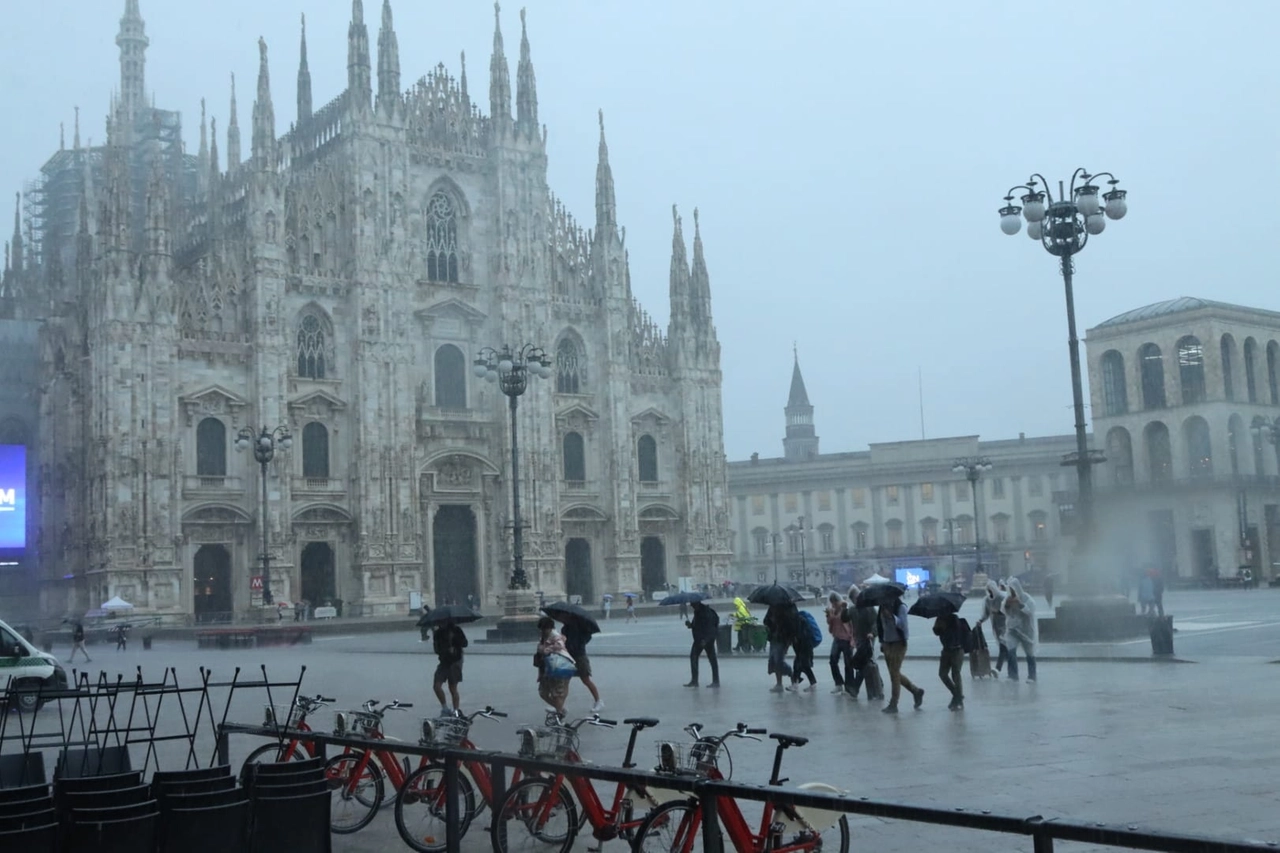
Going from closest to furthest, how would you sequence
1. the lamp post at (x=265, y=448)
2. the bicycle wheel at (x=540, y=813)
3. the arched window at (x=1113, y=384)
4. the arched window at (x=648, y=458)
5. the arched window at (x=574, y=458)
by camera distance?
the bicycle wheel at (x=540, y=813)
the lamp post at (x=265, y=448)
the arched window at (x=574, y=458)
the arched window at (x=648, y=458)
the arched window at (x=1113, y=384)

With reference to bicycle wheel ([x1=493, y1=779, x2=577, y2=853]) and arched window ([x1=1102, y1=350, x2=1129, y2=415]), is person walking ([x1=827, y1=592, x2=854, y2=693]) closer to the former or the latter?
bicycle wheel ([x1=493, y1=779, x2=577, y2=853])

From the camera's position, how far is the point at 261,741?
559 inches

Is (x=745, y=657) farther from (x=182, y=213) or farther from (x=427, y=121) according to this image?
(x=182, y=213)

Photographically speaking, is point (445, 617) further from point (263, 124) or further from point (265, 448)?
point (263, 124)

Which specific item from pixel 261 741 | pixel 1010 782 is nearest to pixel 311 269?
pixel 261 741

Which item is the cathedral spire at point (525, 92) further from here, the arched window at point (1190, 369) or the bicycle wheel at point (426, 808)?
the bicycle wheel at point (426, 808)

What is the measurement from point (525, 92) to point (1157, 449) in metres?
34.7

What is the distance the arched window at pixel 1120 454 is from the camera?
215ft

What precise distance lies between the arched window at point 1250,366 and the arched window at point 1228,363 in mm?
1279

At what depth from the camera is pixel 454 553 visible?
5400 centimetres

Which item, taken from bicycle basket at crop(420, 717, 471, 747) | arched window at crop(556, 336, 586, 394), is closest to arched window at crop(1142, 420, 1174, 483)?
arched window at crop(556, 336, 586, 394)

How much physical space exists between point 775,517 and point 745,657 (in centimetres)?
6572

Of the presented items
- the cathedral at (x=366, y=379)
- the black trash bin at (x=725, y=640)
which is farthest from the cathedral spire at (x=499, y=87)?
the black trash bin at (x=725, y=640)

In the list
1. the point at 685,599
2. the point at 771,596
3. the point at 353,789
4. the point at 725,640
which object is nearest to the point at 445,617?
the point at 771,596
